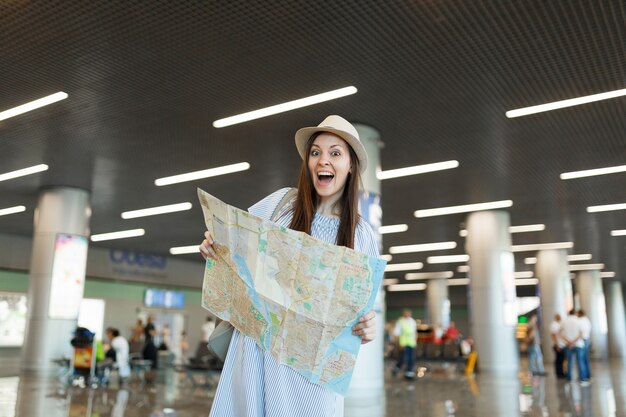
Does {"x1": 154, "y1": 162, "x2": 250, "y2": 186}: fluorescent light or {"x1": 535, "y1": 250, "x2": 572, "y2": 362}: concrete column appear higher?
{"x1": 154, "y1": 162, "x2": 250, "y2": 186}: fluorescent light

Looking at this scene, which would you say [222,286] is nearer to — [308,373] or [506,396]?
[308,373]

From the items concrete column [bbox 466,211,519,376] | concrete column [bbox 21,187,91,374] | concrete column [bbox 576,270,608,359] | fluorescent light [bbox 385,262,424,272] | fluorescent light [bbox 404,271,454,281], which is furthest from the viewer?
fluorescent light [bbox 404,271,454,281]

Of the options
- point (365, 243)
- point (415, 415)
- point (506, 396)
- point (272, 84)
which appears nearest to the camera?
point (365, 243)

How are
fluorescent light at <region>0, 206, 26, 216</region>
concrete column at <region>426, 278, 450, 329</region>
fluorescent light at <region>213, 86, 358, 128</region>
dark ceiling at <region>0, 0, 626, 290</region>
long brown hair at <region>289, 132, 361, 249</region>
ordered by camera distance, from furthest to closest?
concrete column at <region>426, 278, 450, 329</region> < fluorescent light at <region>0, 206, 26, 216</region> < fluorescent light at <region>213, 86, 358, 128</region> < dark ceiling at <region>0, 0, 626, 290</region> < long brown hair at <region>289, 132, 361, 249</region>

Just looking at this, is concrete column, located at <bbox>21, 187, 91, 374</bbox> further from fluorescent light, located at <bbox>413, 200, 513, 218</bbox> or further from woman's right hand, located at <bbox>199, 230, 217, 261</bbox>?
woman's right hand, located at <bbox>199, 230, 217, 261</bbox>

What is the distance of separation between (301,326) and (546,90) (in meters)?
8.41

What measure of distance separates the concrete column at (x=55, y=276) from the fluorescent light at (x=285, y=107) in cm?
678

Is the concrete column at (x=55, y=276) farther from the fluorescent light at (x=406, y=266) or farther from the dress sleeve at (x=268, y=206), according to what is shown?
the fluorescent light at (x=406, y=266)

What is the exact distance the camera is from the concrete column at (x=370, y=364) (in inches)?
350

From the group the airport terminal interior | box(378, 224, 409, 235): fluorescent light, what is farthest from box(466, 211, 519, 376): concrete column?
box(378, 224, 409, 235): fluorescent light

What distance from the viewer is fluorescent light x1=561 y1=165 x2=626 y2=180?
13.0m

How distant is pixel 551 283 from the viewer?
938 inches

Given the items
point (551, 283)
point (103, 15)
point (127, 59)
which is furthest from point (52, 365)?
point (551, 283)

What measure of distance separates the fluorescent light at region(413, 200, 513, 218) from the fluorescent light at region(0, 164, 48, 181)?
10.7 m
